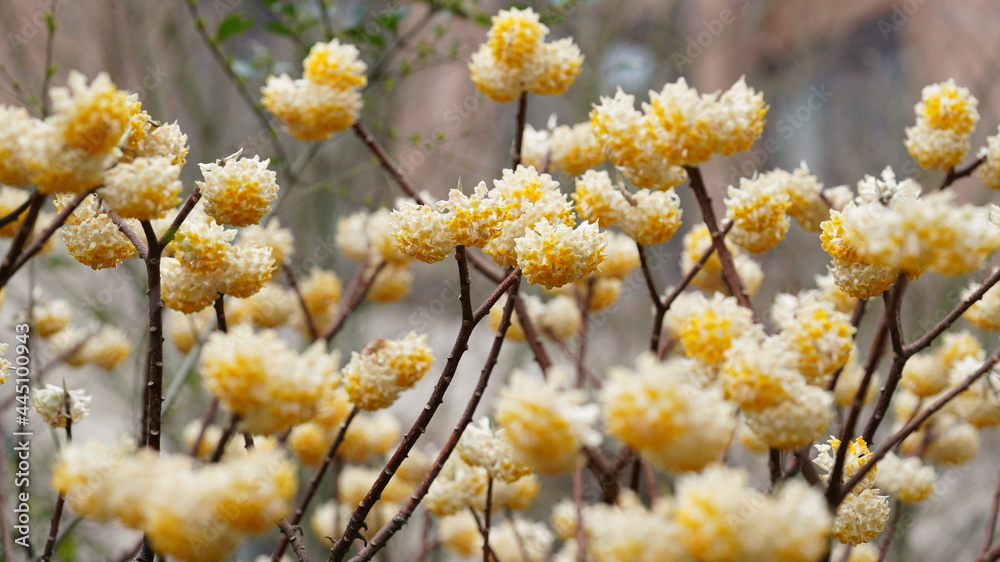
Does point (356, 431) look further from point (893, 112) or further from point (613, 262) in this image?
point (893, 112)

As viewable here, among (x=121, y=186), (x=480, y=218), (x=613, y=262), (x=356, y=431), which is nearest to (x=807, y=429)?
(x=480, y=218)

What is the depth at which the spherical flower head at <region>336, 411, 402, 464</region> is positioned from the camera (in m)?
1.14

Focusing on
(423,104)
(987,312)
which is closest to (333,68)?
(987,312)

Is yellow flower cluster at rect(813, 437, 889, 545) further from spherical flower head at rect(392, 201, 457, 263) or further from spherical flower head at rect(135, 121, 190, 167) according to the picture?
spherical flower head at rect(135, 121, 190, 167)

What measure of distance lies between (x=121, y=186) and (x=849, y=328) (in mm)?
445

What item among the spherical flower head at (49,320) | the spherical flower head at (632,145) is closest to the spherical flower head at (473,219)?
the spherical flower head at (632,145)

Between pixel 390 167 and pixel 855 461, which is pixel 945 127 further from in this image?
pixel 390 167

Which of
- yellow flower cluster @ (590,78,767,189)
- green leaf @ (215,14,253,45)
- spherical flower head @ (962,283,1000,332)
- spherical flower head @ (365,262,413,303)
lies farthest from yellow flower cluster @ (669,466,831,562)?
green leaf @ (215,14,253,45)

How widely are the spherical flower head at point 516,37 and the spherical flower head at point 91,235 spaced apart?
1.42 feet

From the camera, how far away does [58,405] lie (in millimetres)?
695

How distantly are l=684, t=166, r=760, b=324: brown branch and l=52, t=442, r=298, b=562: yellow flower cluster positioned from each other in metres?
0.44

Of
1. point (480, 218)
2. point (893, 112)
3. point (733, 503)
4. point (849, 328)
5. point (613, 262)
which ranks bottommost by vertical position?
point (733, 503)

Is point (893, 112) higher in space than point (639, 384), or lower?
higher

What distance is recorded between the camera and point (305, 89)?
860mm
